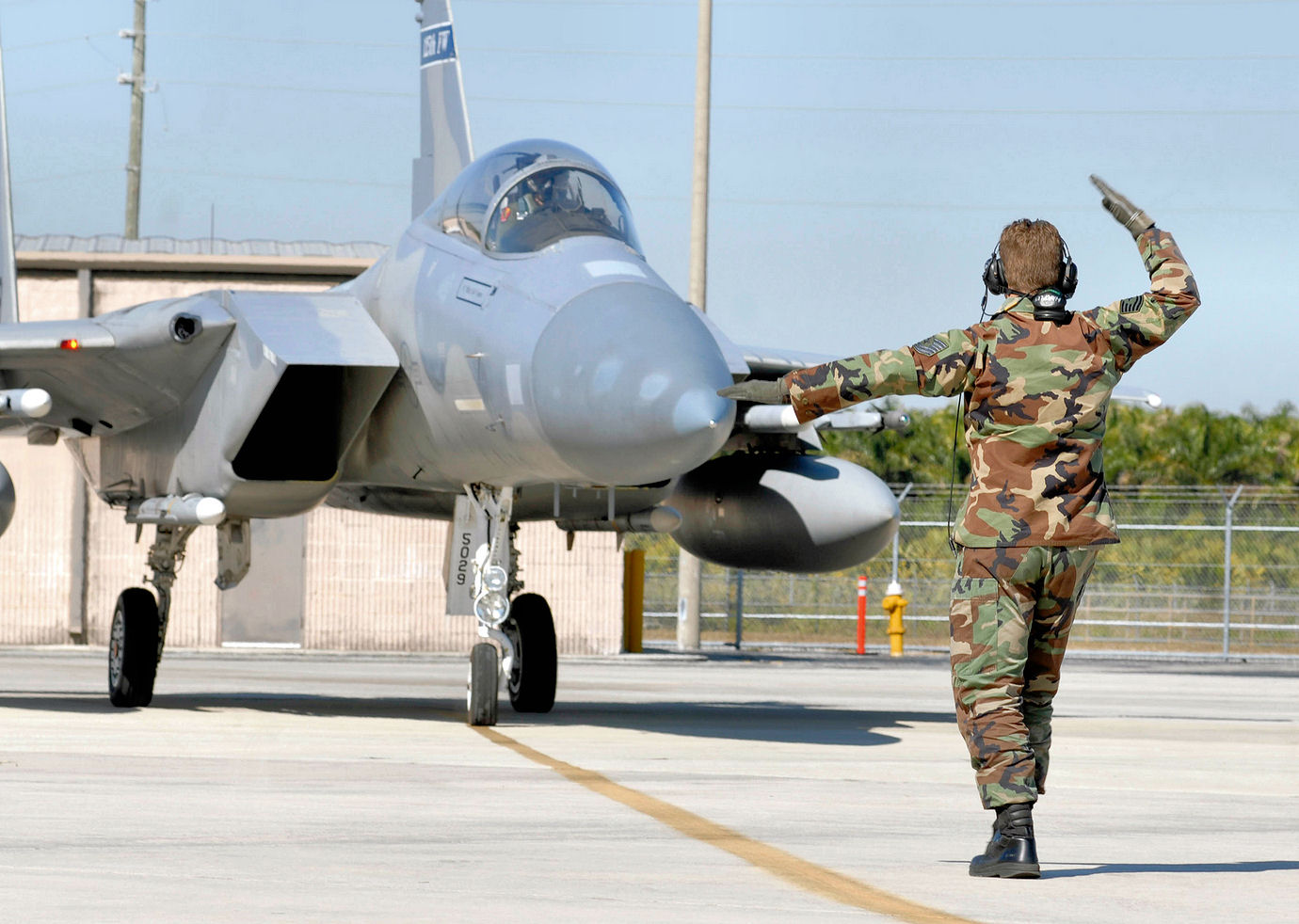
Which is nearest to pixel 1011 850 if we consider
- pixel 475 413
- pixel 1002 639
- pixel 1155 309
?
pixel 1002 639

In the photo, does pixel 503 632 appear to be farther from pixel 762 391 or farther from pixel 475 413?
pixel 762 391

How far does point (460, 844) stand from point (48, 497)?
21827 millimetres

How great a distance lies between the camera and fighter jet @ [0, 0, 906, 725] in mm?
9391

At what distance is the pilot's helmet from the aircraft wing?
245 centimetres

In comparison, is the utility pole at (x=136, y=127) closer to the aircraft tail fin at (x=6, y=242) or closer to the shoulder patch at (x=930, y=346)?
the aircraft tail fin at (x=6, y=242)

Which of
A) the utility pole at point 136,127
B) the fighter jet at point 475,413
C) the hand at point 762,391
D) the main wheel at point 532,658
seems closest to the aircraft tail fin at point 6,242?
the fighter jet at point 475,413

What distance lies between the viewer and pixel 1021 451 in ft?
18.3

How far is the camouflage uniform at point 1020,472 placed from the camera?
17.9ft

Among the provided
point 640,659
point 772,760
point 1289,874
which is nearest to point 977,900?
point 1289,874

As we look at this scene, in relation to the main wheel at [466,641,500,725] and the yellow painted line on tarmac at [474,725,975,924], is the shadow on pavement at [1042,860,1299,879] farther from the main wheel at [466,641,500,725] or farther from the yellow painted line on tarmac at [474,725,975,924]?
the main wheel at [466,641,500,725]

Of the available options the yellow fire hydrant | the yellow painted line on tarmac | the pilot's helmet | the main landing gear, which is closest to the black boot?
the yellow painted line on tarmac

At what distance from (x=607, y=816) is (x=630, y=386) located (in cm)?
284

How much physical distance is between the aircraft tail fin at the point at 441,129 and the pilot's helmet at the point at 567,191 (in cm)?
421

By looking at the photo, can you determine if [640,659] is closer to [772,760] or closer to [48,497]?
[48,497]
